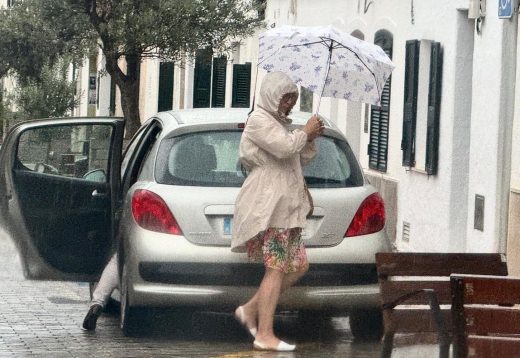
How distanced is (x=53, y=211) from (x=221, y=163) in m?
1.59

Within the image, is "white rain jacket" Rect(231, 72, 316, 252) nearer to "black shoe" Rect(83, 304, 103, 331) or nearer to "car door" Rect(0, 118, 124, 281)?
"black shoe" Rect(83, 304, 103, 331)

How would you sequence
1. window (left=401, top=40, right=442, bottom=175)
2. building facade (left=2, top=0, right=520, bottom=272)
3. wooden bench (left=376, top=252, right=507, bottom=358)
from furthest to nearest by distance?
1. window (left=401, top=40, right=442, bottom=175)
2. building facade (left=2, top=0, right=520, bottom=272)
3. wooden bench (left=376, top=252, right=507, bottom=358)

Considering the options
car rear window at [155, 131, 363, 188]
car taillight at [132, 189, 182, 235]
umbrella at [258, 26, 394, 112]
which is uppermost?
umbrella at [258, 26, 394, 112]

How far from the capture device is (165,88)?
35.5 metres

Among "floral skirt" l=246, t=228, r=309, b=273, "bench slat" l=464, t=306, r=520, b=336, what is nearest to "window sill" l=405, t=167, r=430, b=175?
"floral skirt" l=246, t=228, r=309, b=273

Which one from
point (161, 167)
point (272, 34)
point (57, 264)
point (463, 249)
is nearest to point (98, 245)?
point (57, 264)

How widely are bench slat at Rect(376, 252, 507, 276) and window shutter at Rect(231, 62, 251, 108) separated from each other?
21.0 m

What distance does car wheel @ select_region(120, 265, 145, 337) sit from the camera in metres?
9.70

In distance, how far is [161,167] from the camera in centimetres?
970

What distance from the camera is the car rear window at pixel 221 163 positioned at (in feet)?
31.7

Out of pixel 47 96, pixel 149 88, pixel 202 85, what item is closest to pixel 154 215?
pixel 202 85

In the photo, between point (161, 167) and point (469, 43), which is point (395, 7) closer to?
point (469, 43)

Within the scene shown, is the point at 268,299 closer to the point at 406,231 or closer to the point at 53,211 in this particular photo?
the point at 53,211

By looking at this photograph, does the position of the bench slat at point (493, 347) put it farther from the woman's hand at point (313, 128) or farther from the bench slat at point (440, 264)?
the woman's hand at point (313, 128)
